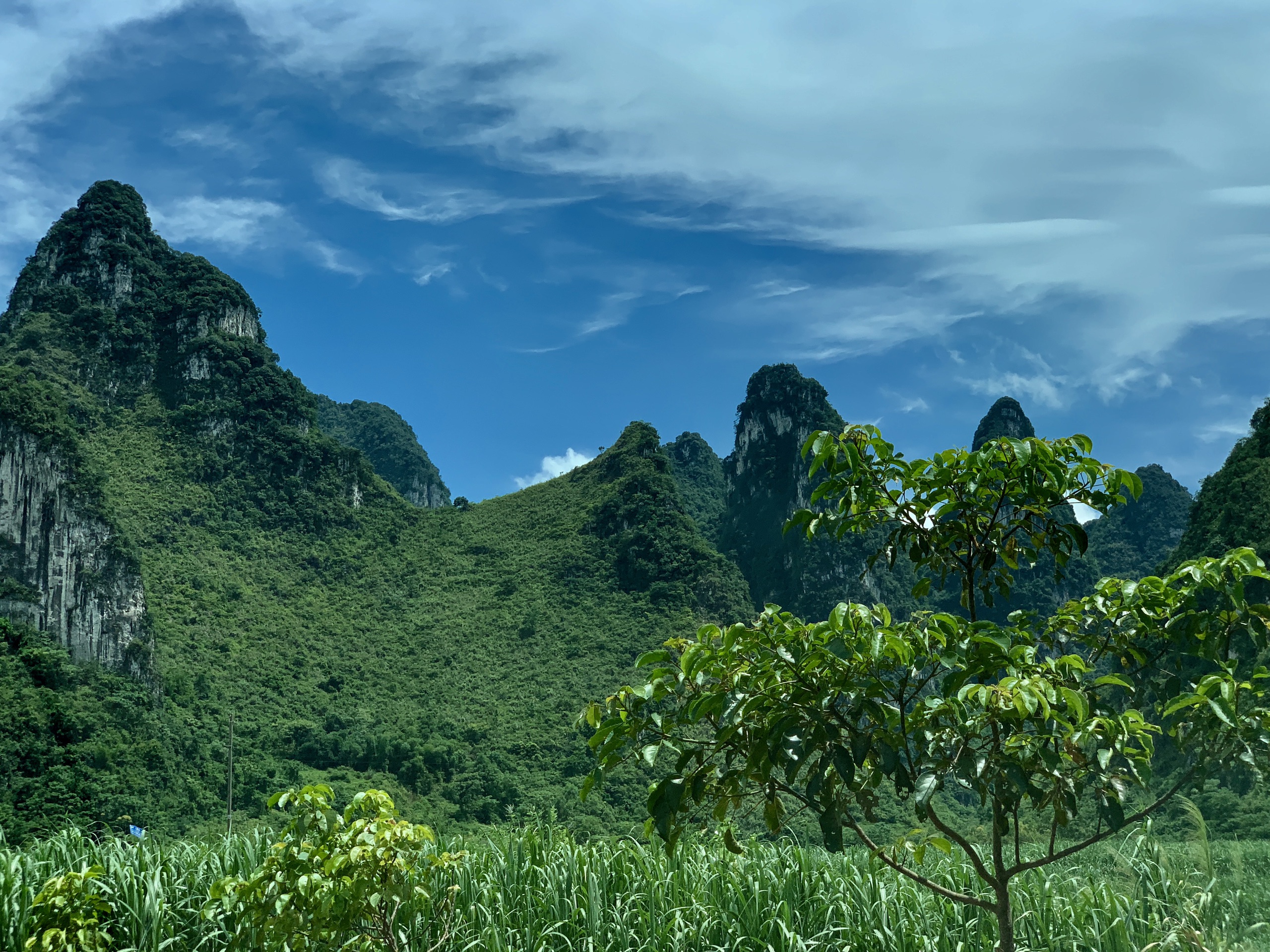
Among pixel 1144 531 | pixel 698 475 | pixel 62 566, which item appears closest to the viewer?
pixel 62 566

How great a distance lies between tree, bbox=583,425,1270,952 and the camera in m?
2.55

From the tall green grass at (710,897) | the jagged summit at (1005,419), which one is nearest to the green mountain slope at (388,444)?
the jagged summit at (1005,419)

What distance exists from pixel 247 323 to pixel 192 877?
79.1 m

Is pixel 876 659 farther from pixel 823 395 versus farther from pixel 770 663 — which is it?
pixel 823 395

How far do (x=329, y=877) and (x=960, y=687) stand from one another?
9.35 feet

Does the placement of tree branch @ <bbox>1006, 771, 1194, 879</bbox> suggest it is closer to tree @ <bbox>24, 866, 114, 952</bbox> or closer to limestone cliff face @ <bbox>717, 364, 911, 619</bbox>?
tree @ <bbox>24, 866, 114, 952</bbox>

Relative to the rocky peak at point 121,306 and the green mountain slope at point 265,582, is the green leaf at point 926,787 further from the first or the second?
the rocky peak at point 121,306

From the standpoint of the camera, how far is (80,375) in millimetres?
67875

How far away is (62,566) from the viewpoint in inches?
1761

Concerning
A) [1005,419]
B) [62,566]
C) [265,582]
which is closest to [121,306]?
[265,582]

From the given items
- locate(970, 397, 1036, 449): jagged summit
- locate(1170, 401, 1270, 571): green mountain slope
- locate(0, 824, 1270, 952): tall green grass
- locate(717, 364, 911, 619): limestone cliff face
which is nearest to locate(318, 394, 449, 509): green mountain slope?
locate(717, 364, 911, 619): limestone cliff face

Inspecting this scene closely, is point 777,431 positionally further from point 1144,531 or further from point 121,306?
point 121,306

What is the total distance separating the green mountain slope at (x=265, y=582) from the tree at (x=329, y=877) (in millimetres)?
27840

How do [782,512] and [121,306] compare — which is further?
[782,512]
